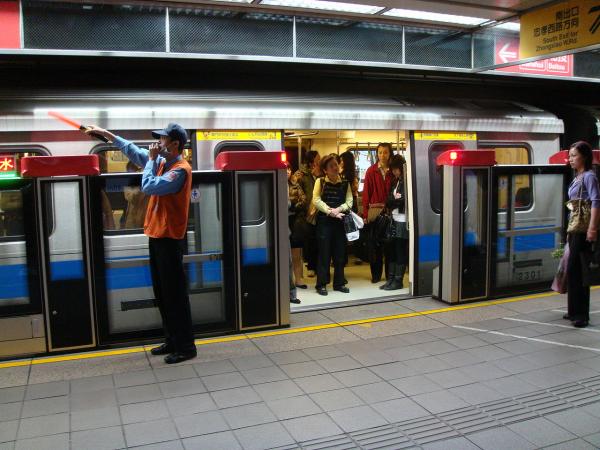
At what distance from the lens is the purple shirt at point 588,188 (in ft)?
18.3

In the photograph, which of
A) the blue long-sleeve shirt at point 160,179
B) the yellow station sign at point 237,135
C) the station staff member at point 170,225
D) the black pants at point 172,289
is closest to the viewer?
the blue long-sleeve shirt at point 160,179

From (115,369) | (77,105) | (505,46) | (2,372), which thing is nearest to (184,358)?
(115,369)

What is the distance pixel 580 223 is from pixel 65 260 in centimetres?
499

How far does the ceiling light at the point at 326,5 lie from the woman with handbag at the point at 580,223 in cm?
317

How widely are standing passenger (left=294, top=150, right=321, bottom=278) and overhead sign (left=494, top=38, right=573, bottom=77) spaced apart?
3.09 m

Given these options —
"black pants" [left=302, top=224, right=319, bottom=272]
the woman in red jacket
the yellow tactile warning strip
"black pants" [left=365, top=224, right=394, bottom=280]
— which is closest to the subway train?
the yellow tactile warning strip

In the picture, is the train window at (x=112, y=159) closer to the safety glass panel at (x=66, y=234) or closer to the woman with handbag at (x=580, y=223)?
the safety glass panel at (x=66, y=234)

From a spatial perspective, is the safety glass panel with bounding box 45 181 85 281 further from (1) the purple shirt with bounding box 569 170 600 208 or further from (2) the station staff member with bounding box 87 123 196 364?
(1) the purple shirt with bounding box 569 170 600 208

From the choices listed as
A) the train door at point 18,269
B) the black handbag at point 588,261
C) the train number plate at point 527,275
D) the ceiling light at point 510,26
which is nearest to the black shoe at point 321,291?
the train number plate at point 527,275

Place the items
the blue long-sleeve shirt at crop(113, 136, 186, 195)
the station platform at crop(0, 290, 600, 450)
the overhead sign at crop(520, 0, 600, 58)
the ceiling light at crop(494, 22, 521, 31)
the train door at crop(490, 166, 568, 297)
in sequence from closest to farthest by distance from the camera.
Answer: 1. the station platform at crop(0, 290, 600, 450)
2. the blue long-sleeve shirt at crop(113, 136, 186, 195)
3. the overhead sign at crop(520, 0, 600, 58)
4. the train door at crop(490, 166, 568, 297)
5. the ceiling light at crop(494, 22, 521, 31)

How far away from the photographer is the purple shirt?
5566 millimetres

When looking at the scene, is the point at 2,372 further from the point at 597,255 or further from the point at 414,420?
the point at 597,255

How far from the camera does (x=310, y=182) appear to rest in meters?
8.09

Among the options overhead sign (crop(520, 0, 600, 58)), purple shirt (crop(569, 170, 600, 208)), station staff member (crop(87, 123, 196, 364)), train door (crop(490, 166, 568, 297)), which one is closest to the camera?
station staff member (crop(87, 123, 196, 364))
